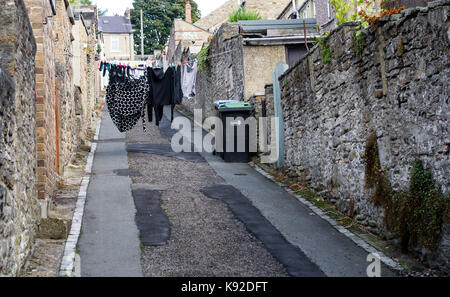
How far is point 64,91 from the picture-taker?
13.4 meters

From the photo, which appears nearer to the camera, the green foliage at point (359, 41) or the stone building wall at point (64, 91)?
the green foliage at point (359, 41)

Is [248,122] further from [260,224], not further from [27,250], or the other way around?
[27,250]

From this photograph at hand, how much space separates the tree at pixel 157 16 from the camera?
5950 cm

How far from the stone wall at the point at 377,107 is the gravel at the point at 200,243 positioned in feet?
6.71

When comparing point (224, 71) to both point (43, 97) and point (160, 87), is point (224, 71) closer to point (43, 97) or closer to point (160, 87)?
point (160, 87)

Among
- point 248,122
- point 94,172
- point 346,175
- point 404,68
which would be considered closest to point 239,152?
point 248,122

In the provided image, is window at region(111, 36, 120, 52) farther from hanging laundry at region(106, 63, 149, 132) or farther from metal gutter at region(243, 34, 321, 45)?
hanging laundry at region(106, 63, 149, 132)

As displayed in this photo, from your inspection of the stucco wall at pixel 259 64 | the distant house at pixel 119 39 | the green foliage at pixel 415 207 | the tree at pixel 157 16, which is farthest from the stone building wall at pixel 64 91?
the distant house at pixel 119 39

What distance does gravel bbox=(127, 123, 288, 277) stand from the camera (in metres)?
6.68

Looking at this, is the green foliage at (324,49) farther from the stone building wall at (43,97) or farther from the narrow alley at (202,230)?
the stone building wall at (43,97)

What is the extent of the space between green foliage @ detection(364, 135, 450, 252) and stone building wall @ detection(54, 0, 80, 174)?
762cm

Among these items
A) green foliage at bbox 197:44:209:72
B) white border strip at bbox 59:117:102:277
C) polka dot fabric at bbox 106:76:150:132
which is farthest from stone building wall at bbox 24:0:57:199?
green foliage at bbox 197:44:209:72

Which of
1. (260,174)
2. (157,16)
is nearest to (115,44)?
(157,16)
